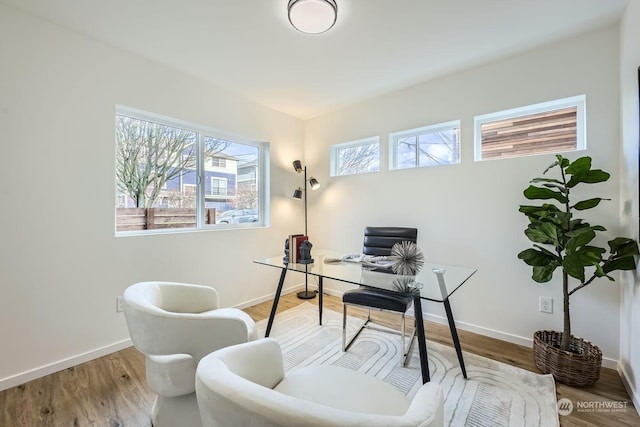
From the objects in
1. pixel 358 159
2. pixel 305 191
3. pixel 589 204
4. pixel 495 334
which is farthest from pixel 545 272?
pixel 305 191

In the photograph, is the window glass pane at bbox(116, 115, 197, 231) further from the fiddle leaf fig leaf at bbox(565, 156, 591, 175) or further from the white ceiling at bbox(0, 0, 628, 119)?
the fiddle leaf fig leaf at bbox(565, 156, 591, 175)

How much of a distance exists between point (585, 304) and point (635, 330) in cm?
44

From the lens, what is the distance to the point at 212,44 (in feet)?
7.20

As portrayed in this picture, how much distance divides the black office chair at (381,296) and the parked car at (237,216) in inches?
60.6

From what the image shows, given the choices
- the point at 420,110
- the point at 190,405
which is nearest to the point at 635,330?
the point at 420,110

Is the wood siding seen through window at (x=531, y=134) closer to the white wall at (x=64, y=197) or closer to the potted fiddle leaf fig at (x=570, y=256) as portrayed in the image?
the potted fiddle leaf fig at (x=570, y=256)

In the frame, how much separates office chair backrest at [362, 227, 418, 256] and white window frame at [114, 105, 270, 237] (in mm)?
1437

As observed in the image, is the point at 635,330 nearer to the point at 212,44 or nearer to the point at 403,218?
the point at 403,218

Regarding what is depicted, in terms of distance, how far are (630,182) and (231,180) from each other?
3.37 meters

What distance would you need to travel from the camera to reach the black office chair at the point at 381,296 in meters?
2.00

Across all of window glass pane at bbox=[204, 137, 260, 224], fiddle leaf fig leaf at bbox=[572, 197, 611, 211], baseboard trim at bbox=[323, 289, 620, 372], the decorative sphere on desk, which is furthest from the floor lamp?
fiddle leaf fig leaf at bbox=[572, 197, 611, 211]

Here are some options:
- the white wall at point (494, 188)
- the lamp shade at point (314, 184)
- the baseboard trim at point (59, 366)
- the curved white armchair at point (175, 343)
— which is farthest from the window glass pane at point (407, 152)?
the baseboard trim at point (59, 366)

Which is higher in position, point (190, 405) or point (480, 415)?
point (190, 405)

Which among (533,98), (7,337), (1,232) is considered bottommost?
(7,337)
